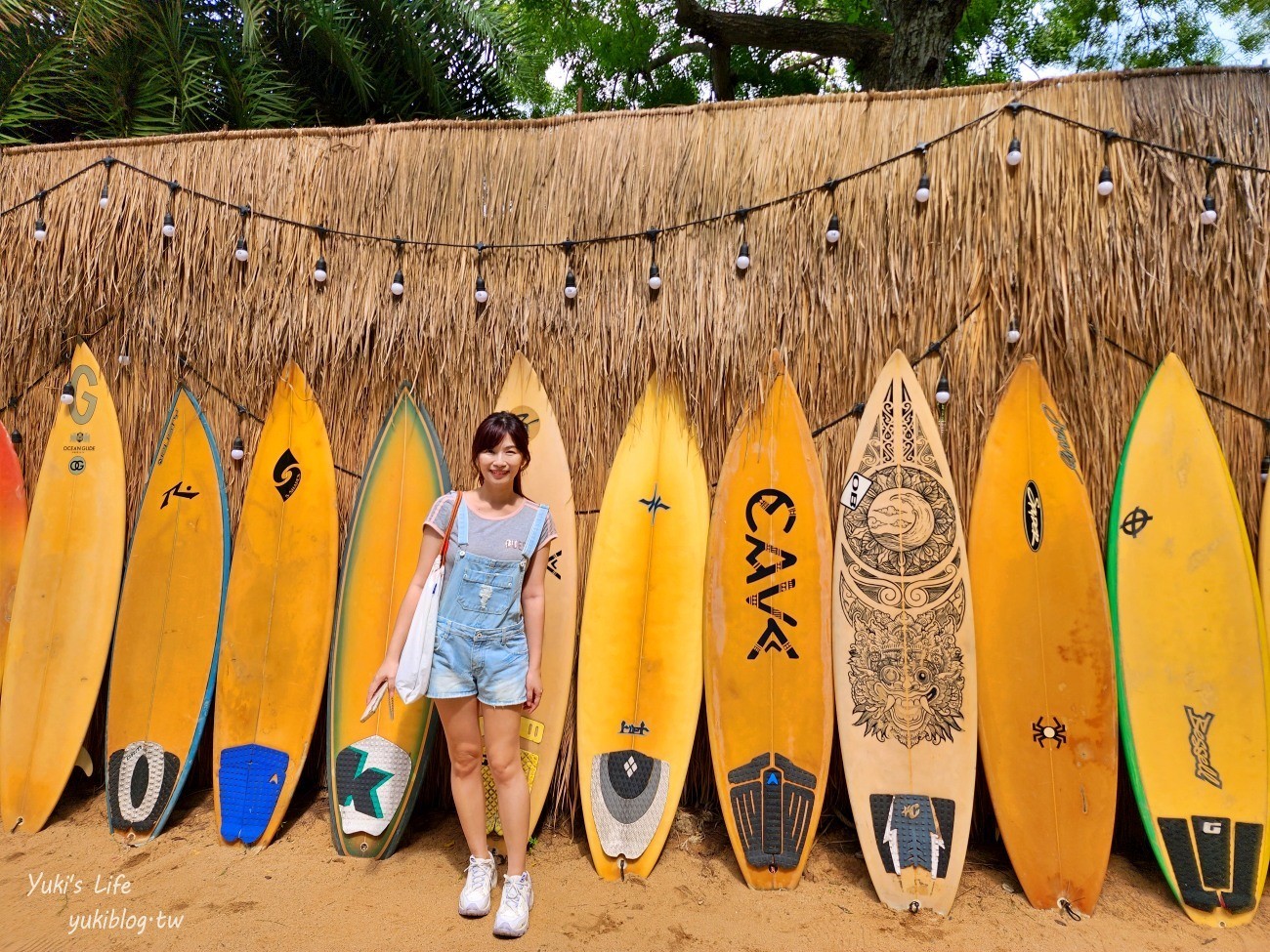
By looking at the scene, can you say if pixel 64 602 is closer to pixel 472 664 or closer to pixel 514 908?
pixel 472 664

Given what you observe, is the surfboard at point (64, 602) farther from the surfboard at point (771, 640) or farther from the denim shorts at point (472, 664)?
the surfboard at point (771, 640)

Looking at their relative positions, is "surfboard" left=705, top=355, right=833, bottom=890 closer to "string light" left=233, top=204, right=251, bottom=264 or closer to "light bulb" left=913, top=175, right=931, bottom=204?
"light bulb" left=913, top=175, right=931, bottom=204

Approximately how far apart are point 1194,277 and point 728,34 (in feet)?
15.2

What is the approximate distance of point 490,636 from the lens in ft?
5.43

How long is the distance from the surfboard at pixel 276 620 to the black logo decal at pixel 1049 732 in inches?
83.4

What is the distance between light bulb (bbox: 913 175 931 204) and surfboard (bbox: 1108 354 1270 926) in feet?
2.75

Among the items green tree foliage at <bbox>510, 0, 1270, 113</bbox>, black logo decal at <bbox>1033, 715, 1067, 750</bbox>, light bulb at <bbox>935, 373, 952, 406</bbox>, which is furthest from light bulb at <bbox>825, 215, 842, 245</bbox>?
green tree foliage at <bbox>510, 0, 1270, 113</bbox>

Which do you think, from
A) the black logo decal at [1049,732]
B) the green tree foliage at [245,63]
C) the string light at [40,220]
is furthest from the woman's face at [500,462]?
the green tree foliage at [245,63]

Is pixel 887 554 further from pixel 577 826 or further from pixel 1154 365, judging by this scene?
pixel 577 826

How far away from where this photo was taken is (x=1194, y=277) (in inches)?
79.7

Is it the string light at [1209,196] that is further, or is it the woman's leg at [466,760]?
the string light at [1209,196]

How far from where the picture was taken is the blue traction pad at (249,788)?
2.09 metres

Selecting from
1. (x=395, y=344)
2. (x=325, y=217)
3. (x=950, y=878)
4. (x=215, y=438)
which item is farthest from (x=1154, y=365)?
(x=215, y=438)

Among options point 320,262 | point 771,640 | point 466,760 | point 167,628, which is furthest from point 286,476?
point 771,640
